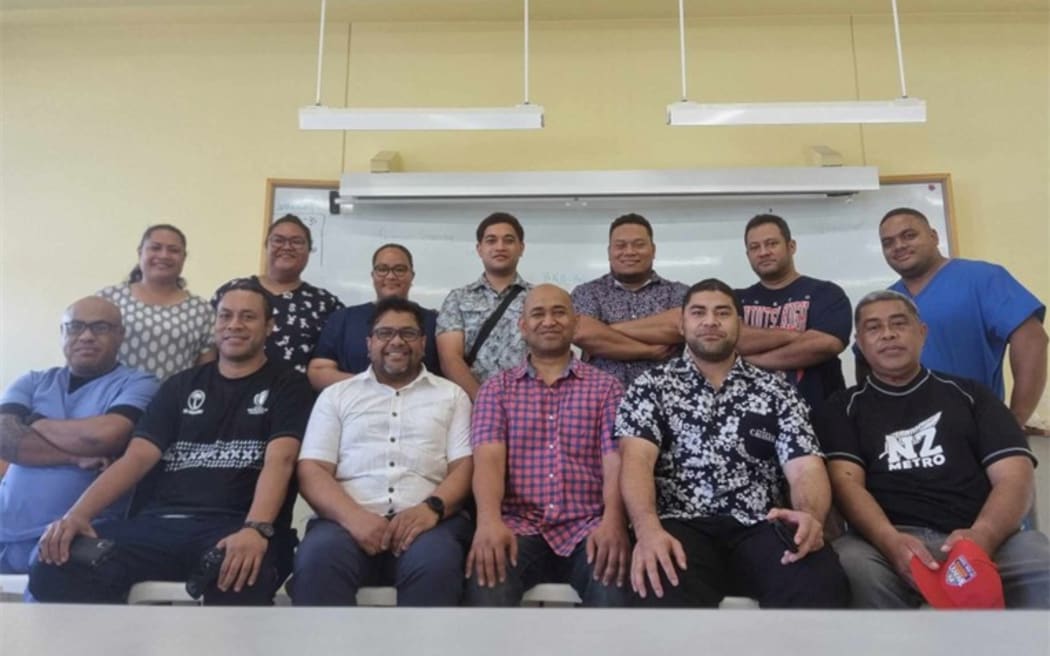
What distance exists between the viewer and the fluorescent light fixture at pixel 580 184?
3.90 meters

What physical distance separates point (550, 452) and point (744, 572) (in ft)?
2.07

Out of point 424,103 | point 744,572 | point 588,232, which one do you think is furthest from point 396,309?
point 424,103

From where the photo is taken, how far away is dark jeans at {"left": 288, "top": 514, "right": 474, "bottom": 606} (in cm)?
194

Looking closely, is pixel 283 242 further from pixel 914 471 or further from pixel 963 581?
pixel 963 581

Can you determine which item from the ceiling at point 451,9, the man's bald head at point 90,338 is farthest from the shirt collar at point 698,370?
the ceiling at point 451,9

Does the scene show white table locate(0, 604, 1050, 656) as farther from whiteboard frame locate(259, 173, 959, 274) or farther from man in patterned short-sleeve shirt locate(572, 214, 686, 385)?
whiteboard frame locate(259, 173, 959, 274)

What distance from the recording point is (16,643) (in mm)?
907

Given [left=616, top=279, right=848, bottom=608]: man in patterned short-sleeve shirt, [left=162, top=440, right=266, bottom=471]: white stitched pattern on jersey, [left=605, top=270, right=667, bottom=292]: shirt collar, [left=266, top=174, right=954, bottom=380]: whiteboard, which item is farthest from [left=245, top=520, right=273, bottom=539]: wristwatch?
[left=266, top=174, right=954, bottom=380]: whiteboard

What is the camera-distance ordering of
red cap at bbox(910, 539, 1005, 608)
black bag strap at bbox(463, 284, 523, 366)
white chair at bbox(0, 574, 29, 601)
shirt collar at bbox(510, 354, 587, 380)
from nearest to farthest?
red cap at bbox(910, 539, 1005, 608) → white chair at bbox(0, 574, 29, 601) → shirt collar at bbox(510, 354, 587, 380) → black bag strap at bbox(463, 284, 523, 366)

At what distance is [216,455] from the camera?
7.39 feet

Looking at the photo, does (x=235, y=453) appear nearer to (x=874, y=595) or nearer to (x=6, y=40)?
(x=874, y=595)

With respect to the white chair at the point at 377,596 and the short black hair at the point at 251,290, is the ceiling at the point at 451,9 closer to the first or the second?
the short black hair at the point at 251,290

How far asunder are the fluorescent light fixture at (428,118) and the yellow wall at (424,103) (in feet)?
3.62

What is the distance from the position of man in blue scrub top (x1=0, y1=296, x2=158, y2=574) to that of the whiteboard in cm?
166
